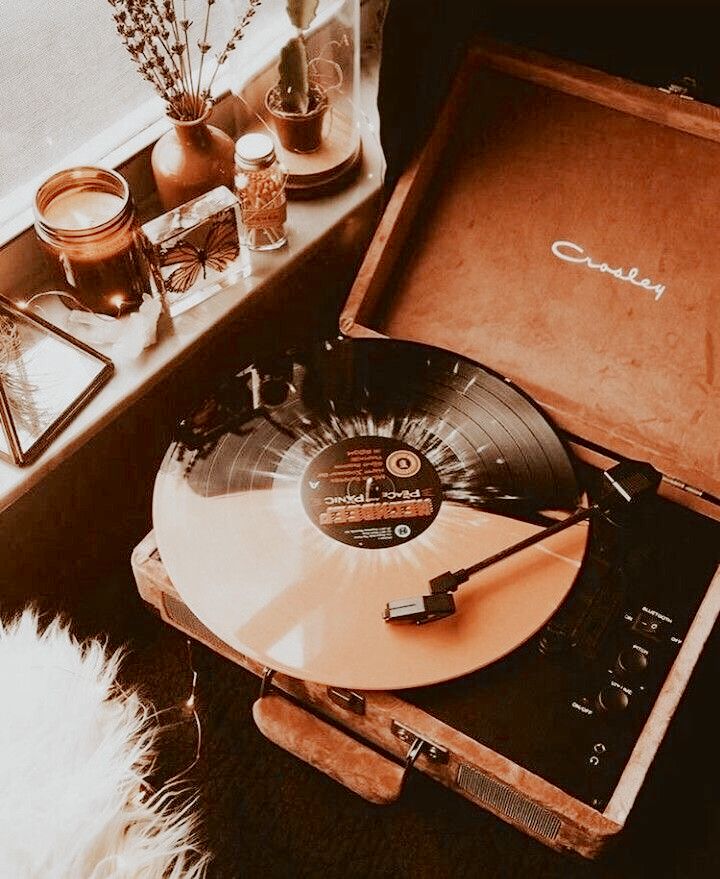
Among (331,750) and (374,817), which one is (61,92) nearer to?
(331,750)

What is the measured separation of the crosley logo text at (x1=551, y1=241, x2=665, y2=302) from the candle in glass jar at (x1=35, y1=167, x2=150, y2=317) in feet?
1.62

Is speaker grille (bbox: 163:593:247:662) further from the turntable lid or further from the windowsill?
the turntable lid

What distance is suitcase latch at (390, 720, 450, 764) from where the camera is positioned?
2.63ft

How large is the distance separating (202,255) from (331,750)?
576mm

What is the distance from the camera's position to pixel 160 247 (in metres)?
0.99

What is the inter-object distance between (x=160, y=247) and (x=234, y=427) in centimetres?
22

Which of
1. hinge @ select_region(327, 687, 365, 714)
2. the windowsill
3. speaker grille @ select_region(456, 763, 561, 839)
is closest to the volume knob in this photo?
speaker grille @ select_region(456, 763, 561, 839)

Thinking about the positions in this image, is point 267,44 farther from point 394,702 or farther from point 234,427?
point 394,702

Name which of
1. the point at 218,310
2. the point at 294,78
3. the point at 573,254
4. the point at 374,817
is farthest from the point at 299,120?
the point at 374,817

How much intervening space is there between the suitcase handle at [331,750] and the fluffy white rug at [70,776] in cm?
15

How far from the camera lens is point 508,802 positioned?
81 cm

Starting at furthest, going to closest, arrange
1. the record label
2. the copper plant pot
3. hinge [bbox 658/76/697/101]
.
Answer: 1. the copper plant pot
2. hinge [bbox 658/76/697/101]
3. the record label

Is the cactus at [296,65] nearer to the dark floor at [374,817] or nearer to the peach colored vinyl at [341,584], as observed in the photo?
the peach colored vinyl at [341,584]

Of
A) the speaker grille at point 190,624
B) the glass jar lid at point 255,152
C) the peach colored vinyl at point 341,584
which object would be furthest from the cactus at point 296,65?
the speaker grille at point 190,624
